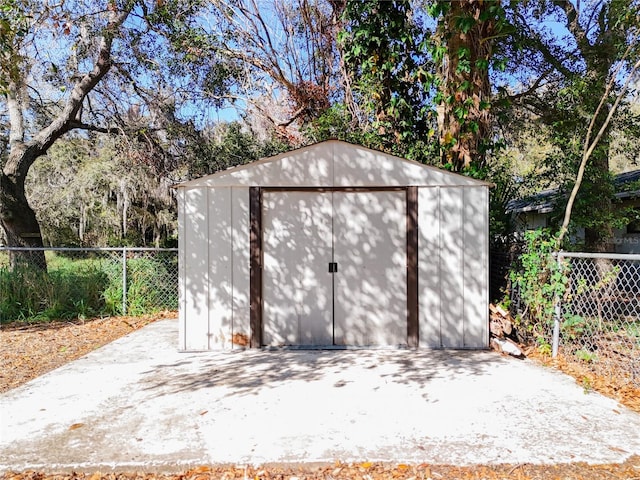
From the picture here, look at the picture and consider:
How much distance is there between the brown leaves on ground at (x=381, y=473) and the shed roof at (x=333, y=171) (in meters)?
3.42

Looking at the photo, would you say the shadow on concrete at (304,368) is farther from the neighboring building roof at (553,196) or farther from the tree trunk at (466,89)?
the neighboring building roof at (553,196)

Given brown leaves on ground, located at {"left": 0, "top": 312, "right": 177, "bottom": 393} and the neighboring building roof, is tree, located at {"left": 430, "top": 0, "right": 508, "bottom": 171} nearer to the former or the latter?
the neighboring building roof

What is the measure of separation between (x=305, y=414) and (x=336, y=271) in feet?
7.45

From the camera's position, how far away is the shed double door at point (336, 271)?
5.27 m

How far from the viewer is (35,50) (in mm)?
8312

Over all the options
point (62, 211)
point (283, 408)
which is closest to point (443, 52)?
point (283, 408)

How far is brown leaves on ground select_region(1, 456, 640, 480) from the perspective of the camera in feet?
7.91

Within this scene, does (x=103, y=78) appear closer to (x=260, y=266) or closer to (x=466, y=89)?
(x=260, y=266)

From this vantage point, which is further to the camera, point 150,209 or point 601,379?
point 150,209

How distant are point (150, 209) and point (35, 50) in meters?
10.4

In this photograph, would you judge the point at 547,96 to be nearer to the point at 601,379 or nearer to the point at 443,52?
the point at 443,52

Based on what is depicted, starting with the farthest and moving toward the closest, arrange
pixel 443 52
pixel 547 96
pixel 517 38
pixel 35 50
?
pixel 547 96
pixel 517 38
pixel 35 50
pixel 443 52

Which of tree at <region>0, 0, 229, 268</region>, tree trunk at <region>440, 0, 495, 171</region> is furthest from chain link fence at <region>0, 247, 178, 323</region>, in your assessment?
tree trunk at <region>440, 0, 495, 171</region>

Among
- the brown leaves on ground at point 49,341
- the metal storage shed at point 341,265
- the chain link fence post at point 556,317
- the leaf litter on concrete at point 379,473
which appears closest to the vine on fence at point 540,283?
the chain link fence post at point 556,317
